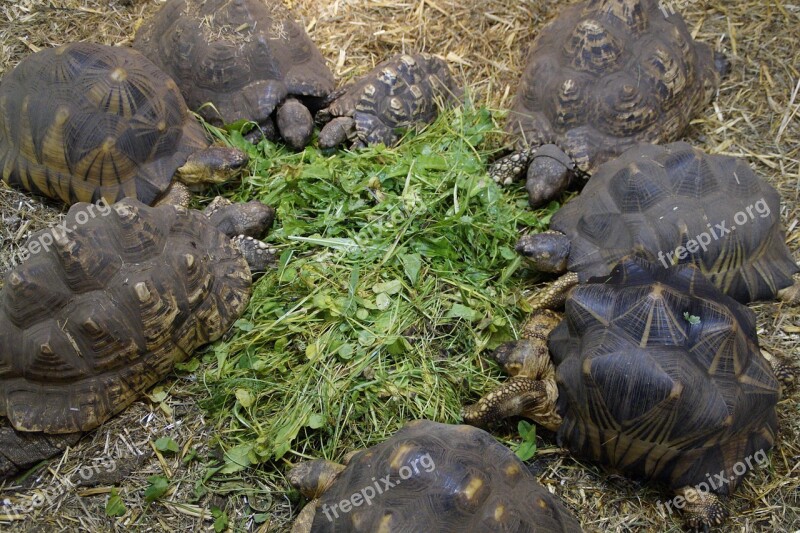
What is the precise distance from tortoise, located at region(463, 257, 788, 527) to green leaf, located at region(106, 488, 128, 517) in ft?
5.07

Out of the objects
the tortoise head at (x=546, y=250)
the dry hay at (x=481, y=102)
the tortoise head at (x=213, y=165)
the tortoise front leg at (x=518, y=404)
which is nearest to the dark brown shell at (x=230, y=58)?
the tortoise head at (x=213, y=165)

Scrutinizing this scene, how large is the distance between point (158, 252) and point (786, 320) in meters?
3.20

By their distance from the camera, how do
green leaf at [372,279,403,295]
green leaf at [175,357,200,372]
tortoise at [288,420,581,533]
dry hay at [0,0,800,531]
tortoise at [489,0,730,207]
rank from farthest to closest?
tortoise at [489,0,730,207] → green leaf at [372,279,403,295] → green leaf at [175,357,200,372] → dry hay at [0,0,800,531] → tortoise at [288,420,581,533]

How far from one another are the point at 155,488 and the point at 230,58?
8.23ft

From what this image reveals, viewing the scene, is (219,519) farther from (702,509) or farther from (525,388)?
(702,509)

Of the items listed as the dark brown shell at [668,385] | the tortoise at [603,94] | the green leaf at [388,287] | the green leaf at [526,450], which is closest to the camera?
the dark brown shell at [668,385]

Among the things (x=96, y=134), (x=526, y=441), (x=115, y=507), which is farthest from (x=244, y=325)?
(x=526, y=441)

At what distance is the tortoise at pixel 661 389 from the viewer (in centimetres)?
280

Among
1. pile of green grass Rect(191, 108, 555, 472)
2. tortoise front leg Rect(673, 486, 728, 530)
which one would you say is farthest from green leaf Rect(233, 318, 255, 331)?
tortoise front leg Rect(673, 486, 728, 530)

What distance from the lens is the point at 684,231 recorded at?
3.34m

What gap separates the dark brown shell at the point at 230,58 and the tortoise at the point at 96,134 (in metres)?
0.28

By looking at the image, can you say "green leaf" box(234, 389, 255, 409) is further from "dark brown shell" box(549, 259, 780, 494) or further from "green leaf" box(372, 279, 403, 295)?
"dark brown shell" box(549, 259, 780, 494)

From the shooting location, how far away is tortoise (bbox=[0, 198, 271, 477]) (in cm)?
294

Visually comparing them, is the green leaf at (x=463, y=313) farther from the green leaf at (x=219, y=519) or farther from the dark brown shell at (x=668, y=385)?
the green leaf at (x=219, y=519)
